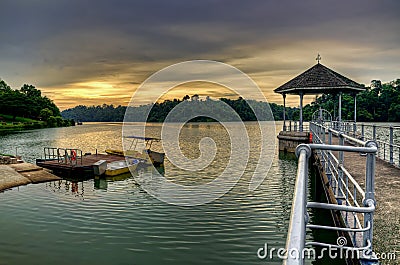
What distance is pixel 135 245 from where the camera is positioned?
8836 millimetres

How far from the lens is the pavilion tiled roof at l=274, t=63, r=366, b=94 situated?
24.3 meters

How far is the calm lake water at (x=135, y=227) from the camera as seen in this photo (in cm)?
825

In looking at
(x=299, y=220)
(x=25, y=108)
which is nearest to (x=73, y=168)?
(x=299, y=220)

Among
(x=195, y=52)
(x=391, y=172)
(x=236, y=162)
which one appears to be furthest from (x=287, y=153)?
(x=391, y=172)

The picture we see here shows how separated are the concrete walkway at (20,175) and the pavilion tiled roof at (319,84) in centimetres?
1687

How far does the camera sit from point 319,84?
24.6 metres

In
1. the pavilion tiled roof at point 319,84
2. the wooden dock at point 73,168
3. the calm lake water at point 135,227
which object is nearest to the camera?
the calm lake water at point 135,227

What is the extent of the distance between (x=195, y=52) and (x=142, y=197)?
14762 mm

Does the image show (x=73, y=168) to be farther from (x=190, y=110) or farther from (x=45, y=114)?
(x=45, y=114)

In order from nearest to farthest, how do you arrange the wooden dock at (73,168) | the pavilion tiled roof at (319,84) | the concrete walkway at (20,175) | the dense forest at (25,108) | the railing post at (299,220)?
the railing post at (299,220)
the concrete walkway at (20,175)
the wooden dock at (73,168)
the pavilion tiled roof at (319,84)
the dense forest at (25,108)

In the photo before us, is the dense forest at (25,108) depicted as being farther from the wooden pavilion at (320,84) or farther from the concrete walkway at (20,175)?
the wooden pavilion at (320,84)

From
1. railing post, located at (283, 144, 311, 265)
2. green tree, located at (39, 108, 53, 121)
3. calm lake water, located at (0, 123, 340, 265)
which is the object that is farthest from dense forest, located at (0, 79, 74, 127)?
railing post, located at (283, 144, 311, 265)

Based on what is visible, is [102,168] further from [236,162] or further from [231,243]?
[231,243]

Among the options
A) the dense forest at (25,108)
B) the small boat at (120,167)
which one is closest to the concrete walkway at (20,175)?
the small boat at (120,167)
